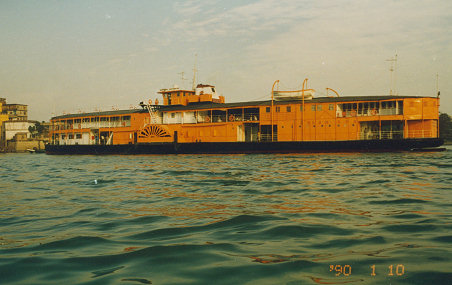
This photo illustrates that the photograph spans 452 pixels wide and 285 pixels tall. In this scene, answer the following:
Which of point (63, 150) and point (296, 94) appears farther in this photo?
point (63, 150)

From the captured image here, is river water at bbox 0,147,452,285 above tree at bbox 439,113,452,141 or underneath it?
underneath

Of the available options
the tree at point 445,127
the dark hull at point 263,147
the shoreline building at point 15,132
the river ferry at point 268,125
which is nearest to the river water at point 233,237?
the dark hull at point 263,147

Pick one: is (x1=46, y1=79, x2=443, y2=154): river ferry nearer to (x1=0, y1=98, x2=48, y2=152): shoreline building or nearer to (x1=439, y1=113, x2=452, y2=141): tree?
(x1=0, y1=98, x2=48, y2=152): shoreline building

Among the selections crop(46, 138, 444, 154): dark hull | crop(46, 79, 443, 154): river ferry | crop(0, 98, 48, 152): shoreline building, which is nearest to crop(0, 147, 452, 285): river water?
crop(46, 138, 444, 154): dark hull

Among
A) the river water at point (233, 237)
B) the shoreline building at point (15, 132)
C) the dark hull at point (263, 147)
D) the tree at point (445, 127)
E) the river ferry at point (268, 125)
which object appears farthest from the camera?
the tree at point (445, 127)

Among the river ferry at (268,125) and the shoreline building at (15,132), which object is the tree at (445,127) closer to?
the river ferry at (268,125)

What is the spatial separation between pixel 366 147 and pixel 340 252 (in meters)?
27.8

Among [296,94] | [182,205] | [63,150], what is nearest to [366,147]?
[296,94]

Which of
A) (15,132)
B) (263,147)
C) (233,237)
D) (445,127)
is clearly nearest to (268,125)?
(263,147)

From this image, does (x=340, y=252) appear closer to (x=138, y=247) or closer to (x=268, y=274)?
(x=268, y=274)

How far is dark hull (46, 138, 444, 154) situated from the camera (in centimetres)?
2928

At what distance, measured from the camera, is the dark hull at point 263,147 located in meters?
29.3

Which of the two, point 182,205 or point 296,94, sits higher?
point 296,94

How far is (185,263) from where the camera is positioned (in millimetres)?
4043
